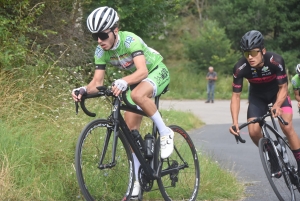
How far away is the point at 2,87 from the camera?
30.7 ft

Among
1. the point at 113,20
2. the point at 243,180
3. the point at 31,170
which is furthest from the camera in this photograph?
the point at 243,180

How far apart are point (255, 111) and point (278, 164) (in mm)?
751

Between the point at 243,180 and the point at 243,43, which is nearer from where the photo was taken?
the point at 243,43

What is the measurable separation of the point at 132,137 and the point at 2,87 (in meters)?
3.53

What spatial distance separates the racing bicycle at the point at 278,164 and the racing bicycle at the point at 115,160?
3.21 ft

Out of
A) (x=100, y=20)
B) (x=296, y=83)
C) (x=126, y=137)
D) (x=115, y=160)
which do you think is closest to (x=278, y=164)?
(x=126, y=137)

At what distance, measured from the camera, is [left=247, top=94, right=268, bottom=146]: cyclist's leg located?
775cm

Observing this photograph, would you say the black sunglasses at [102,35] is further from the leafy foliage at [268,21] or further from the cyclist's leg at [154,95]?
the leafy foliage at [268,21]

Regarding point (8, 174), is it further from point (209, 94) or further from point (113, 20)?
point (209, 94)

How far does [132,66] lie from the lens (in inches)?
261

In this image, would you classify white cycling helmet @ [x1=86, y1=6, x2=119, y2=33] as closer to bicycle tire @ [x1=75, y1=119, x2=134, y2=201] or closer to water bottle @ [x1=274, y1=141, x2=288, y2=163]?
bicycle tire @ [x1=75, y1=119, x2=134, y2=201]

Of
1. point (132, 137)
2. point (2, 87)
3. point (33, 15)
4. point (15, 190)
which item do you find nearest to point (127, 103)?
point (132, 137)

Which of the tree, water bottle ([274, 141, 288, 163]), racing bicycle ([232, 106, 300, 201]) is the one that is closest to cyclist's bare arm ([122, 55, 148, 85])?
racing bicycle ([232, 106, 300, 201])

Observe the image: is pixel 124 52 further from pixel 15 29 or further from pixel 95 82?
pixel 15 29
